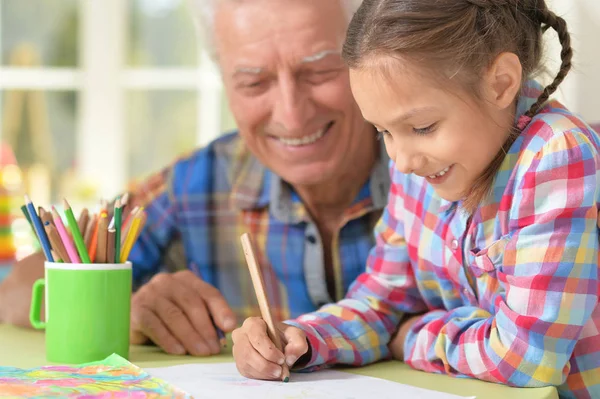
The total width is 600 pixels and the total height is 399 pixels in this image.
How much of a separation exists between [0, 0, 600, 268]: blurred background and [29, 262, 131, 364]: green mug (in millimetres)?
2683

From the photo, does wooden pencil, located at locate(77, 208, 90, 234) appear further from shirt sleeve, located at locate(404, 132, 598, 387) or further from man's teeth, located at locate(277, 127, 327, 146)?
shirt sleeve, located at locate(404, 132, 598, 387)

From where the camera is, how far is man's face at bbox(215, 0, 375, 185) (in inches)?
53.1

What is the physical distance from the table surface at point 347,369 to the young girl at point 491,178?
17mm

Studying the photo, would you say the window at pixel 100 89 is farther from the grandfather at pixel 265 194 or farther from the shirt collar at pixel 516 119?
the shirt collar at pixel 516 119

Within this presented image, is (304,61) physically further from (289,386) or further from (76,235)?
(289,386)

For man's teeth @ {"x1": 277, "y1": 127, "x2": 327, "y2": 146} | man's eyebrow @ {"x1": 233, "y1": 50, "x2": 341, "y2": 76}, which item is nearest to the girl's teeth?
man's teeth @ {"x1": 277, "y1": 127, "x2": 327, "y2": 146}

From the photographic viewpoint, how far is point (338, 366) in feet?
3.58

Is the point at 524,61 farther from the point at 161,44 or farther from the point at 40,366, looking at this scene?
the point at 161,44

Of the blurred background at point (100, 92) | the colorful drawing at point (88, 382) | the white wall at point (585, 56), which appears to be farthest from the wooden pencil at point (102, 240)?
the blurred background at point (100, 92)

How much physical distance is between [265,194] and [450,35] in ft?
2.35

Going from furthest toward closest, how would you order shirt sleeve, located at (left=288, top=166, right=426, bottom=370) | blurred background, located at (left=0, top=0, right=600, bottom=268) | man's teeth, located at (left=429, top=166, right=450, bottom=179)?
blurred background, located at (left=0, top=0, right=600, bottom=268) → shirt sleeve, located at (left=288, top=166, right=426, bottom=370) → man's teeth, located at (left=429, top=166, right=450, bottom=179)

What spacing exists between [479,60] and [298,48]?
47cm

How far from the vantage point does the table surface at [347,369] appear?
0.94 metres

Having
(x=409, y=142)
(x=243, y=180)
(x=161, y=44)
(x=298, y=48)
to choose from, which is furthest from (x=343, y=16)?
(x=161, y=44)
